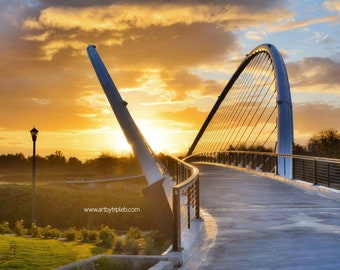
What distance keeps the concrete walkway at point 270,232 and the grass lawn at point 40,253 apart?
19.3ft

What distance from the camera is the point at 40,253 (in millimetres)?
20891

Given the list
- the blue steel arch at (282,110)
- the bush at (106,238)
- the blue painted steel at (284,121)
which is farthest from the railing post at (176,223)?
the bush at (106,238)

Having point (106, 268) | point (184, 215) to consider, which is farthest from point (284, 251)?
point (184, 215)

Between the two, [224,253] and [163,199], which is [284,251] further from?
[163,199]

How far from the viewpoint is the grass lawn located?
60.0 feet

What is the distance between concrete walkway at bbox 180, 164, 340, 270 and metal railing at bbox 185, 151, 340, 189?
1.64 meters

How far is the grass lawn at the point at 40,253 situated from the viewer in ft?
60.0

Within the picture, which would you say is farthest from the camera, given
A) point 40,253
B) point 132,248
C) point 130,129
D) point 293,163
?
point 130,129

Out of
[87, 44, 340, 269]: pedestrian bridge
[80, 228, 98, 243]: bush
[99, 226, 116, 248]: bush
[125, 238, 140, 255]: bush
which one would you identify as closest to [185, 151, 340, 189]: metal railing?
[87, 44, 340, 269]: pedestrian bridge

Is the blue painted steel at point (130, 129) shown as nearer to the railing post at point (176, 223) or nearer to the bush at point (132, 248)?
the bush at point (132, 248)

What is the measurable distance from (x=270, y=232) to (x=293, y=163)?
42.1 ft

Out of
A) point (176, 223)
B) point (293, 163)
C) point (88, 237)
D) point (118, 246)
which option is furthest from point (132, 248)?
A: point (176, 223)

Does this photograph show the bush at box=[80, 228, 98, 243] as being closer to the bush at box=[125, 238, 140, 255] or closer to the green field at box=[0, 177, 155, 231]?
the bush at box=[125, 238, 140, 255]

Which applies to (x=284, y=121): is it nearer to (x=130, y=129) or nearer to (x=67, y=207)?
(x=130, y=129)
